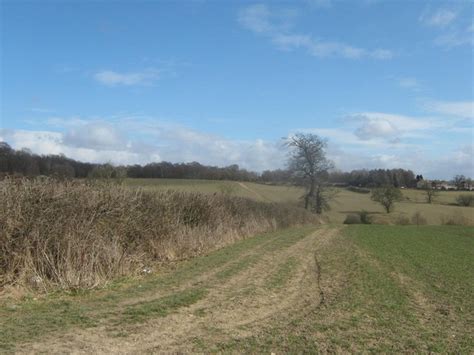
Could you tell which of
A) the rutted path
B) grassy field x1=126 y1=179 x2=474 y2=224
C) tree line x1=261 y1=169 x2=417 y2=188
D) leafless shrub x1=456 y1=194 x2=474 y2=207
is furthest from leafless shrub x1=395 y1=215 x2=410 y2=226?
the rutted path

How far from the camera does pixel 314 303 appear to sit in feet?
30.7

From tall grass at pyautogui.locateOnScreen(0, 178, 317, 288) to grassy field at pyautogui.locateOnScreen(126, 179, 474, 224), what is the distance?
130ft

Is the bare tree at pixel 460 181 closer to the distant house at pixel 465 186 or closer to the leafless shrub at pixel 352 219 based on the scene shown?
the distant house at pixel 465 186

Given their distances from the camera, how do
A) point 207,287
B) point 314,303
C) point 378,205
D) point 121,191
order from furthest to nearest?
point 378,205 < point 121,191 < point 207,287 < point 314,303

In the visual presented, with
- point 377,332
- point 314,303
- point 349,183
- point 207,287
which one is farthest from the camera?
point 349,183

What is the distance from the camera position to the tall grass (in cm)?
960

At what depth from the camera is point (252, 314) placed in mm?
8109

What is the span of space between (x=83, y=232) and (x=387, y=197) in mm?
76618

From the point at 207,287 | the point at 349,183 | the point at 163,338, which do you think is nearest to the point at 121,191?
the point at 207,287

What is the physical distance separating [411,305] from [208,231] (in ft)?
37.5

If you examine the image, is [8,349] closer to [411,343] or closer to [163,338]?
[163,338]

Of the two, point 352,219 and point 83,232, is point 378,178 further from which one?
point 83,232

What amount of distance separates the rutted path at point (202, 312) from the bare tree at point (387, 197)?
7147 centimetres

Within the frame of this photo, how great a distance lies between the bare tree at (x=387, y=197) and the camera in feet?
265
